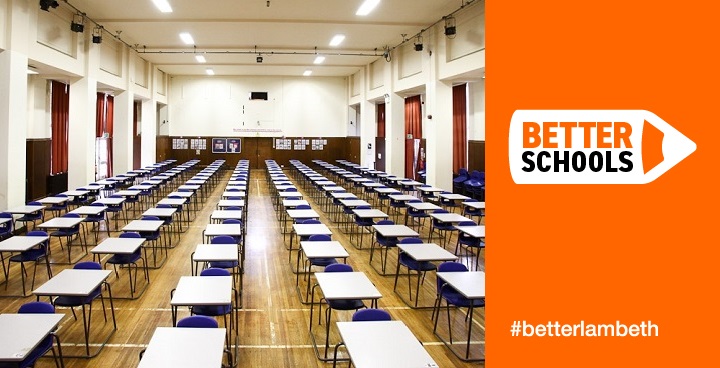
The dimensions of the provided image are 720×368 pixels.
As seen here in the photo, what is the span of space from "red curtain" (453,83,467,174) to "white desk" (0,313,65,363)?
16.8 meters

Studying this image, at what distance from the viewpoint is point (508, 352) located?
2117 mm

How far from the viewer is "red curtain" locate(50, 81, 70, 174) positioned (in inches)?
706

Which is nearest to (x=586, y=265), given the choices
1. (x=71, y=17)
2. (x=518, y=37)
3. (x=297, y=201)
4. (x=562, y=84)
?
(x=562, y=84)

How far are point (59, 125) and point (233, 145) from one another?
40.9ft

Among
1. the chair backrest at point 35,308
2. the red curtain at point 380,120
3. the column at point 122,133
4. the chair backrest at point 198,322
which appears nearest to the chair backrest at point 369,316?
the chair backrest at point 198,322

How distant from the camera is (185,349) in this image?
3.64 m

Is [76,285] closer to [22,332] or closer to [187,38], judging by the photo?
[22,332]

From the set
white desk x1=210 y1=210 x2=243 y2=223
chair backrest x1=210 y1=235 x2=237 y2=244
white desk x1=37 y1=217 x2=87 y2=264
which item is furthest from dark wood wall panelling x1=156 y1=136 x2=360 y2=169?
chair backrest x1=210 y1=235 x2=237 y2=244

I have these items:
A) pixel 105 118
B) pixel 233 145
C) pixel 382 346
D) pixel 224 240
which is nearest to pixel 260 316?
pixel 224 240

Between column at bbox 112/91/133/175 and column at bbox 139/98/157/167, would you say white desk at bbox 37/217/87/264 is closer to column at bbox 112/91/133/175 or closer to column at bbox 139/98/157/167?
column at bbox 112/91/133/175

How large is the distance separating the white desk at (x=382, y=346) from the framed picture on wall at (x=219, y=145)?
89.6ft

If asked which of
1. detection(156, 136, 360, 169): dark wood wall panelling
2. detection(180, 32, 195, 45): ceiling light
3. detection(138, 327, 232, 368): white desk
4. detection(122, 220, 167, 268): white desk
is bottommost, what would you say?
detection(138, 327, 232, 368): white desk

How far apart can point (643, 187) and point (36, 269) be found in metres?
9.54

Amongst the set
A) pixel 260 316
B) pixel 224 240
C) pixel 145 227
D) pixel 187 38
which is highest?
pixel 187 38
